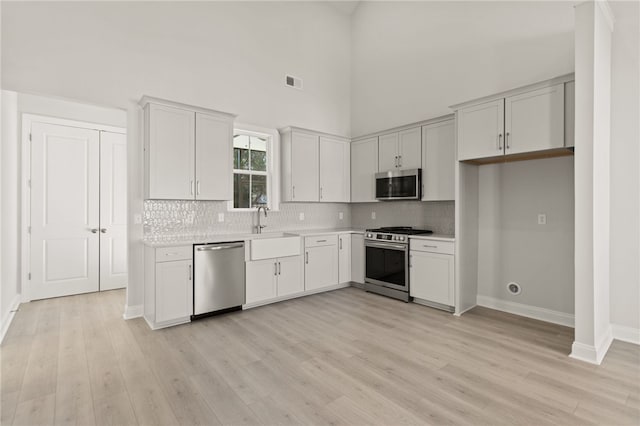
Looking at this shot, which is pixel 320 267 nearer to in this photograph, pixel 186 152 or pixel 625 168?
pixel 186 152

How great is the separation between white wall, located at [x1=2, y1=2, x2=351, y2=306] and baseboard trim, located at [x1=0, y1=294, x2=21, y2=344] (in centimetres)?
108

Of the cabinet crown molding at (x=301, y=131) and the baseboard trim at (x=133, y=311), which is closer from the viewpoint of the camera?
the baseboard trim at (x=133, y=311)

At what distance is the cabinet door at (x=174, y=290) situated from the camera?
3.43m

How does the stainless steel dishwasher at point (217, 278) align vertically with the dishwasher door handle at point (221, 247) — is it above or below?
below

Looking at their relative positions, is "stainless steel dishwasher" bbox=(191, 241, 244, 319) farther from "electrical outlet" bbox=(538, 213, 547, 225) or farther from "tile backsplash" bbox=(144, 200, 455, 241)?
"electrical outlet" bbox=(538, 213, 547, 225)

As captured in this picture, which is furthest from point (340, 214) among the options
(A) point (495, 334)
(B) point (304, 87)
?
(A) point (495, 334)

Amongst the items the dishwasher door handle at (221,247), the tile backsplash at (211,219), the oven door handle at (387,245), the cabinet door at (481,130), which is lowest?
the oven door handle at (387,245)

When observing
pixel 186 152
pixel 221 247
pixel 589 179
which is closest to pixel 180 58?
pixel 186 152

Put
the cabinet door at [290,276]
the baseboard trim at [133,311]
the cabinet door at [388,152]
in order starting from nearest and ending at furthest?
the baseboard trim at [133,311] < the cabinet door at [290,276] < the cabinet door at [388,152]

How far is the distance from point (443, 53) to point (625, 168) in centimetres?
269

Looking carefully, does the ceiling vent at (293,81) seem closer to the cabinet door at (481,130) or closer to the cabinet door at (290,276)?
the cabinet door at (481,130)

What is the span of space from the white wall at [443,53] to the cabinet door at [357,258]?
1.96 m

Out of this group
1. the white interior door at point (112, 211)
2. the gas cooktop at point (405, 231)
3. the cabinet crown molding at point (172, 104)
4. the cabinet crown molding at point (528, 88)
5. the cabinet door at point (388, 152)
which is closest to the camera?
the cabinet crown molding at point (528, 88)

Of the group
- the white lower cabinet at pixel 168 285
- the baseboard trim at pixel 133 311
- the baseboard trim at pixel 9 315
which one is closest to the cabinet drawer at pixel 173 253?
the white lower cabinet at pixel 168 285
